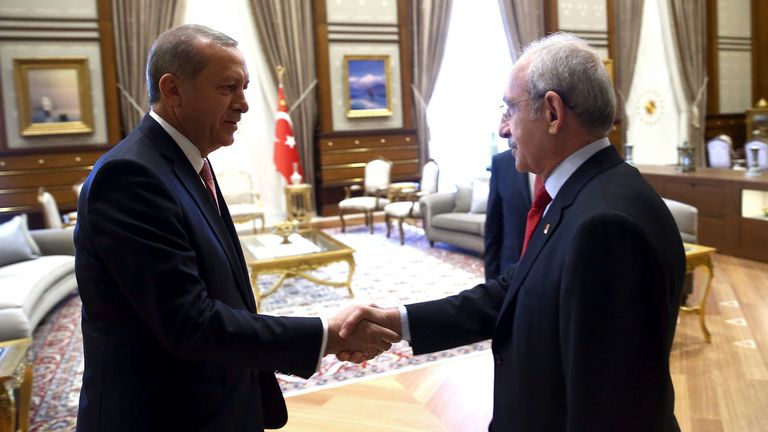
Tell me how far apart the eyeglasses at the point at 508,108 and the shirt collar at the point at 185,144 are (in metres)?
0.72

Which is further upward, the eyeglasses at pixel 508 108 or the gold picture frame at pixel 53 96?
the gold picture frame at pixel 53 96

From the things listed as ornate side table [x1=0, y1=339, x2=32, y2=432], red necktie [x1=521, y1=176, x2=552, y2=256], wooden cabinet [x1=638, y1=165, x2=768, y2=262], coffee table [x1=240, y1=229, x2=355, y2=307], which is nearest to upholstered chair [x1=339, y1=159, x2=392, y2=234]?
coffee table [x1=240, y1=229, x2=355, y2=307]

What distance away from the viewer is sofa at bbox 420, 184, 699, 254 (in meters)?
6.31

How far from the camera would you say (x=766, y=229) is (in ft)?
18.8

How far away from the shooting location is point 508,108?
1.36 metres

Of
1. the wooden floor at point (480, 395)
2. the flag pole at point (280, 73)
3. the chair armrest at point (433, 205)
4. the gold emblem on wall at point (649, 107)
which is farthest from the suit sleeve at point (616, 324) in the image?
the gold emblem on wall at point (649, 107)

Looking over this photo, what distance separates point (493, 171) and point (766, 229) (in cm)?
394

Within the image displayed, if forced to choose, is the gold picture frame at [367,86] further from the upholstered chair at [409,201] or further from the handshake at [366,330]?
the handshake at [366,330]

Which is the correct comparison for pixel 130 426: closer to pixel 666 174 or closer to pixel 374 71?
pixel 666 174

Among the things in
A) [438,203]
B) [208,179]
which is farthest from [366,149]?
[208,179]

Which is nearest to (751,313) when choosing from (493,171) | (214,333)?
(493,171)

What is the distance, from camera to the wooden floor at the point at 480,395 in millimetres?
2881

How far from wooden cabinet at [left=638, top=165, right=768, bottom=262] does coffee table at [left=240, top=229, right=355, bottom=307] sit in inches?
147

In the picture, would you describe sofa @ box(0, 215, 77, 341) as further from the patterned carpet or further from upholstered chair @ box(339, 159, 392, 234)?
upholstered chair @ box(339, 159, 392, 234)
